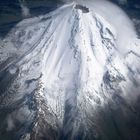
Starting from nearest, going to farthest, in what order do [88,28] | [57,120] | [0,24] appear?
[57,120] → [88,28] → [0,24]

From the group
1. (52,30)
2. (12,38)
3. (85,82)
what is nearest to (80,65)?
(85,82)

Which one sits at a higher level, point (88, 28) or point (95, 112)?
point (88, 28)

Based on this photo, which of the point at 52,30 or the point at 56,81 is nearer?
the point at 56,81

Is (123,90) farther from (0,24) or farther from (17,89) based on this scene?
(0,24)

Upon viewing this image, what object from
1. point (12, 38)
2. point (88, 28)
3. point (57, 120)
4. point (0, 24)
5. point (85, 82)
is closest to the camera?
point (57, 120)

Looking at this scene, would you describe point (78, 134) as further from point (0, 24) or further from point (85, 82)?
point (0, 24)

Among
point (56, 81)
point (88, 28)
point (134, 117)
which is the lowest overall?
point (134, 117)
